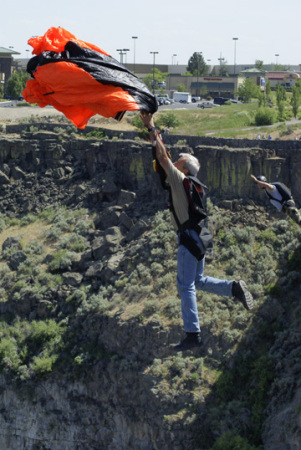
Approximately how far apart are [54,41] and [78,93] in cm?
106

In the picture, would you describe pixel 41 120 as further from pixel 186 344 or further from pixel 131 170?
pixel 186 344

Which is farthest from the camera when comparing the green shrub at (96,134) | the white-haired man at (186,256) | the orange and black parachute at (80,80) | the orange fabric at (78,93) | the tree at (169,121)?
the tree at (169,121)

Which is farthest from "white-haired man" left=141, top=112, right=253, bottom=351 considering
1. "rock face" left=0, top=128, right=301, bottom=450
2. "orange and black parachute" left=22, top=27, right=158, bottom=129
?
"rock face" left=0, top=128, right=301, bottom=450

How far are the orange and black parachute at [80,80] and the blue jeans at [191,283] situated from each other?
7.27 feet

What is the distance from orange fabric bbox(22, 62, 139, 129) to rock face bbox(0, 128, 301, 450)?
13262 millimetres

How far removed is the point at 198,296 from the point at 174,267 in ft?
9.31

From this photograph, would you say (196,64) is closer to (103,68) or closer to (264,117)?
(264,117)

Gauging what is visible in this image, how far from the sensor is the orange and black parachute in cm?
1250

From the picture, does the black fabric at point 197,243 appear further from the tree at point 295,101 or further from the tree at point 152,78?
the tree at point 152,78

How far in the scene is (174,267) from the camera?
32.3m

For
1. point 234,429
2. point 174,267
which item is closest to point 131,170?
point 174,267

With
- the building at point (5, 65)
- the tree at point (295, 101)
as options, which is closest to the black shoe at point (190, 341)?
the tree at point (295, 101)

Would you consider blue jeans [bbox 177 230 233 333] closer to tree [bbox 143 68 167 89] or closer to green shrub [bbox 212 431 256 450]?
green shrub [bbox 212 431 256 450]

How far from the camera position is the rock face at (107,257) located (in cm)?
2842
